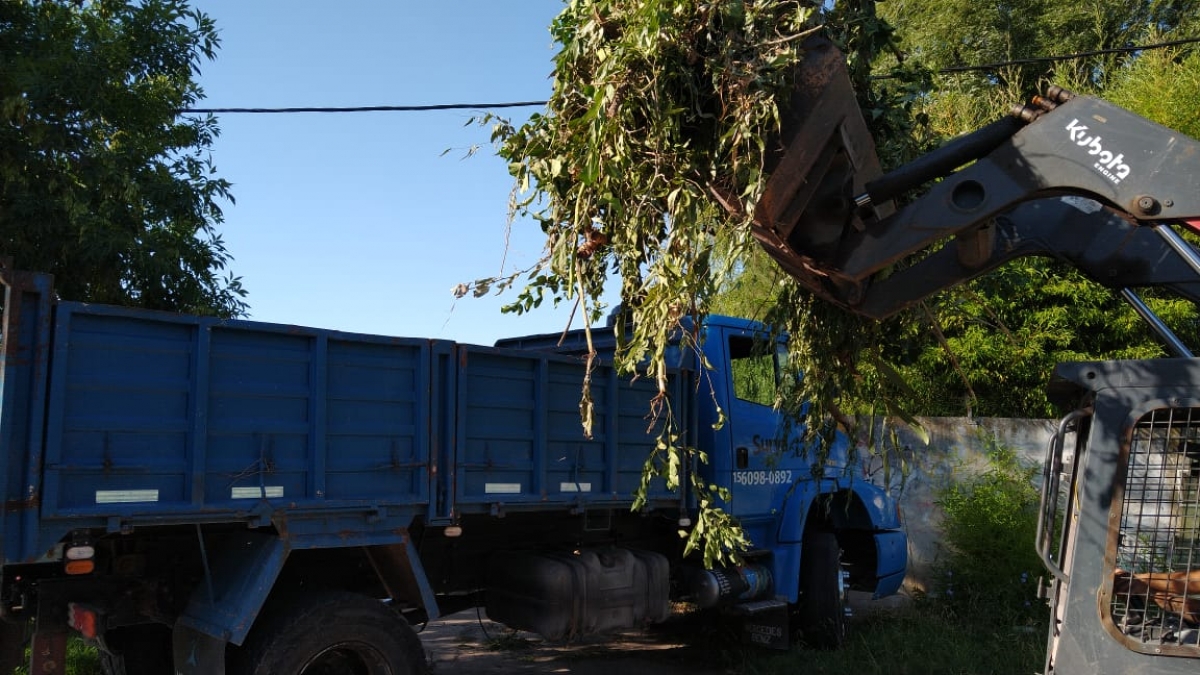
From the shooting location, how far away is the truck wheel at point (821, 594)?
8.02 metres

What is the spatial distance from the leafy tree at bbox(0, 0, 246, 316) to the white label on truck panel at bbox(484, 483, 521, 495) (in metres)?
3.79

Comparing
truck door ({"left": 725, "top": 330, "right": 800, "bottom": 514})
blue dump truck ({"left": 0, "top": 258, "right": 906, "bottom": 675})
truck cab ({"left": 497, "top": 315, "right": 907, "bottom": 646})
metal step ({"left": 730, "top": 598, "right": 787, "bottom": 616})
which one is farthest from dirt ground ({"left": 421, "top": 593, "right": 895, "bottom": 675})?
truck door ({"left": 725, "top": 330, "right": 800, "bottom": 514})

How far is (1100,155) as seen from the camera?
3.78 m

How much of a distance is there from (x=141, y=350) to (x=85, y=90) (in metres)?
4.42

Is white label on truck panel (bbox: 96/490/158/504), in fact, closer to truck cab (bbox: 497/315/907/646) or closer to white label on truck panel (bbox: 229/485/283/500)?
white label on truck panel (bbox: 229/485/283/500)

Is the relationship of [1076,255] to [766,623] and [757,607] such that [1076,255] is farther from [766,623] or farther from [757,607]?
[766,623]

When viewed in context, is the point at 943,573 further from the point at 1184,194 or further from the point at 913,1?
the point at 913,1

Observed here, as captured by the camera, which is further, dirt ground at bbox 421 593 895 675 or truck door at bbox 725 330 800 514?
dirt ground at bbox 421 593 895 675

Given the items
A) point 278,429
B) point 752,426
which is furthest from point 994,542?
point 278,429

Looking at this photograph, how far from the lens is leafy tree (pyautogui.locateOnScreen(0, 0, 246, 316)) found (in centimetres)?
770

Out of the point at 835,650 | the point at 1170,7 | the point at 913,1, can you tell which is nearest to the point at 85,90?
the point at 835,650

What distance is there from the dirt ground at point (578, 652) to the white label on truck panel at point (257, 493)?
2.71 meters

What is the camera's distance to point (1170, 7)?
18.4m

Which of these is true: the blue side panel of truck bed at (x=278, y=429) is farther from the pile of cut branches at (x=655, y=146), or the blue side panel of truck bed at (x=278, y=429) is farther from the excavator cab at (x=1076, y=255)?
the excavator cab at (x=1076, y=255)
